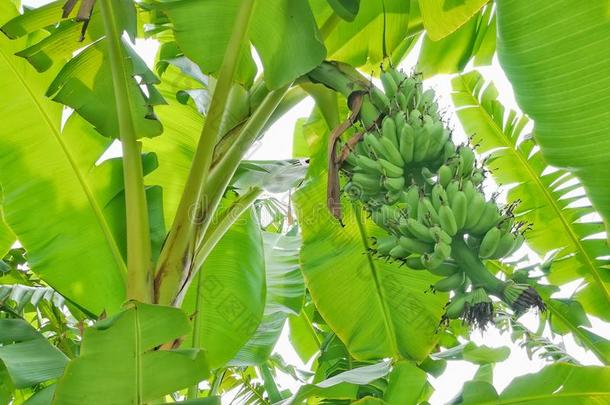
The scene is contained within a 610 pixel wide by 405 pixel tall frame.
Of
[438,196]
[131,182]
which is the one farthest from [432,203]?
[131,182]

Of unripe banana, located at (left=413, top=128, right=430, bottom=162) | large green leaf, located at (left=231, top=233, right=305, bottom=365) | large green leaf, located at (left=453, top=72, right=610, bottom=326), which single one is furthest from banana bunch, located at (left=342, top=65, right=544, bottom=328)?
large green leaf, located at (left=453, top=72, right=610, bottom=326)

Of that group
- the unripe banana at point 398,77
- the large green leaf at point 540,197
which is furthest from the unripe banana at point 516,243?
the large green leaf at point 540,197

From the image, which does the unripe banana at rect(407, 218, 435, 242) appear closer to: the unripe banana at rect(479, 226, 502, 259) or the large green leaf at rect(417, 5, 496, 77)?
the unripe banana at rect(479, 226, 502, 259)

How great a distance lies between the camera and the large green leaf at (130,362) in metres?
0.85

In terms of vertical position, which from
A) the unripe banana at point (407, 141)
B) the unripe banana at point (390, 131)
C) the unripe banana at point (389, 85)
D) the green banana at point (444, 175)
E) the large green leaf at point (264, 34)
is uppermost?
the large green leaf at point (264, 34)

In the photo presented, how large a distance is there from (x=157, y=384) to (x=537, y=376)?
77 centimetres

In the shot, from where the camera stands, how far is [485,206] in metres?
0.84

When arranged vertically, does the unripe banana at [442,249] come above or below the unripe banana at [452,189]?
below

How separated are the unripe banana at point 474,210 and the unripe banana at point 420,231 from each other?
6 centimetres

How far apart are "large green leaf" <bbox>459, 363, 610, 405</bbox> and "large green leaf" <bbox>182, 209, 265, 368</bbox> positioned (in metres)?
0.54

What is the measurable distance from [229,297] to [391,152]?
28.5 inches

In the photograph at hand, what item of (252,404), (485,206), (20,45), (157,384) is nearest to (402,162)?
(485,206)

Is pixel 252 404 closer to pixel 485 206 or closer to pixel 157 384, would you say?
pixel 157 384

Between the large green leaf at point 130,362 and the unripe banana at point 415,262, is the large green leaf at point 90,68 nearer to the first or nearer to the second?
the large green leaf at point 130,362
